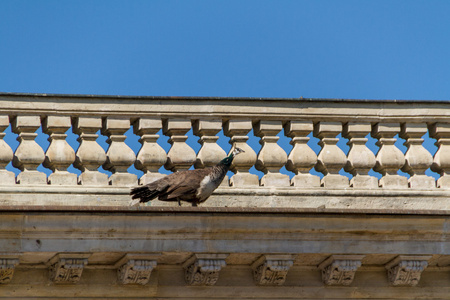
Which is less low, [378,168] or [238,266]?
[378,168]

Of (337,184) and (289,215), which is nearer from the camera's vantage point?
(289,215)

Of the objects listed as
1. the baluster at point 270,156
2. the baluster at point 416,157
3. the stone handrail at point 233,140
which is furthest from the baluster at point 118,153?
the baluster at point 416,157

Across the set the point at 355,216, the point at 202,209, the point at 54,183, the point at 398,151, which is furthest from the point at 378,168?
the point at 54,183

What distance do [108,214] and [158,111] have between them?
1703 millimetres

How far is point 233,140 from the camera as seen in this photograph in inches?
656

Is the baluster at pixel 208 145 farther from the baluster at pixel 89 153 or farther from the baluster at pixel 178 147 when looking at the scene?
the baluster at pixel 89 153

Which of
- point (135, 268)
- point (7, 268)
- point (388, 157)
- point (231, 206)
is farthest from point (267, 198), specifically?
point (7, 268)

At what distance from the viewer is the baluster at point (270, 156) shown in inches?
650

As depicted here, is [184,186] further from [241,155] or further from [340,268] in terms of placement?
[340,268]

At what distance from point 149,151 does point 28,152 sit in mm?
1329

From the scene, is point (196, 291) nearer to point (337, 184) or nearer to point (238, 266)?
point (238, 266)

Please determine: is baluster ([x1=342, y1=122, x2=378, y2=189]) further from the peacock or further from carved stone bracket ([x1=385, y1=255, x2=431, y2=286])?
the peacock

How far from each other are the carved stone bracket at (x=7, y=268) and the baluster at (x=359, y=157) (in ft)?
13.0

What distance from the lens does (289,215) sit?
15.6 m
